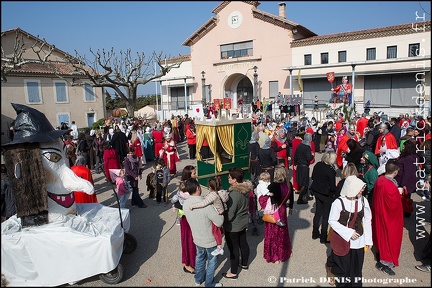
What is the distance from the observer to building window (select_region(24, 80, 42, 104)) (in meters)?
23.5

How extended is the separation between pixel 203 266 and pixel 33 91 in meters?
24.7

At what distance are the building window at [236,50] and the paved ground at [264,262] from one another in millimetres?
22149

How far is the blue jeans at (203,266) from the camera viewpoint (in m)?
3.96

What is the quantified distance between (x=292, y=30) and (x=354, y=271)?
75.1 feet

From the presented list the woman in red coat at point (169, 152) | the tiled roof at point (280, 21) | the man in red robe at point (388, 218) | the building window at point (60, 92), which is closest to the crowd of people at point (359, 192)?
the man in red robe at point (388, 218)

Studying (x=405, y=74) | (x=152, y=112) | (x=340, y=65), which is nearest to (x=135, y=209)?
(x=340, y=65)

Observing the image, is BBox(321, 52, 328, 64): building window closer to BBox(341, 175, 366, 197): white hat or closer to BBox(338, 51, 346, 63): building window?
BBox(338, 51, 346, 63): building window

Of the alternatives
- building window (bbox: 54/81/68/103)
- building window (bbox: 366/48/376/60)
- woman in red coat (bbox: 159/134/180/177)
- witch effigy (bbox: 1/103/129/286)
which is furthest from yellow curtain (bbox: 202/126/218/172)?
building window (bbox: 54/81/68/103)

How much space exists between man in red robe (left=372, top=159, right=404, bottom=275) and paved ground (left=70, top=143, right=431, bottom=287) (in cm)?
23

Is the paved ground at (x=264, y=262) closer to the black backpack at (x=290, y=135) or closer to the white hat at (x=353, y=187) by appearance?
the white hat at (x=353, y=187)

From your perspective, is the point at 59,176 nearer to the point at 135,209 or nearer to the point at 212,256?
the point at 212,256

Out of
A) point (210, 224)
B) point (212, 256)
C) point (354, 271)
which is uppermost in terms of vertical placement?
point (210, 224)

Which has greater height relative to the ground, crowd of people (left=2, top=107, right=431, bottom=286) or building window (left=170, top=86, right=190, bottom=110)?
building window (left=170, top=86, right=190, bottom=110)

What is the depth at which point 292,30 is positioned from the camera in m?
23.9
